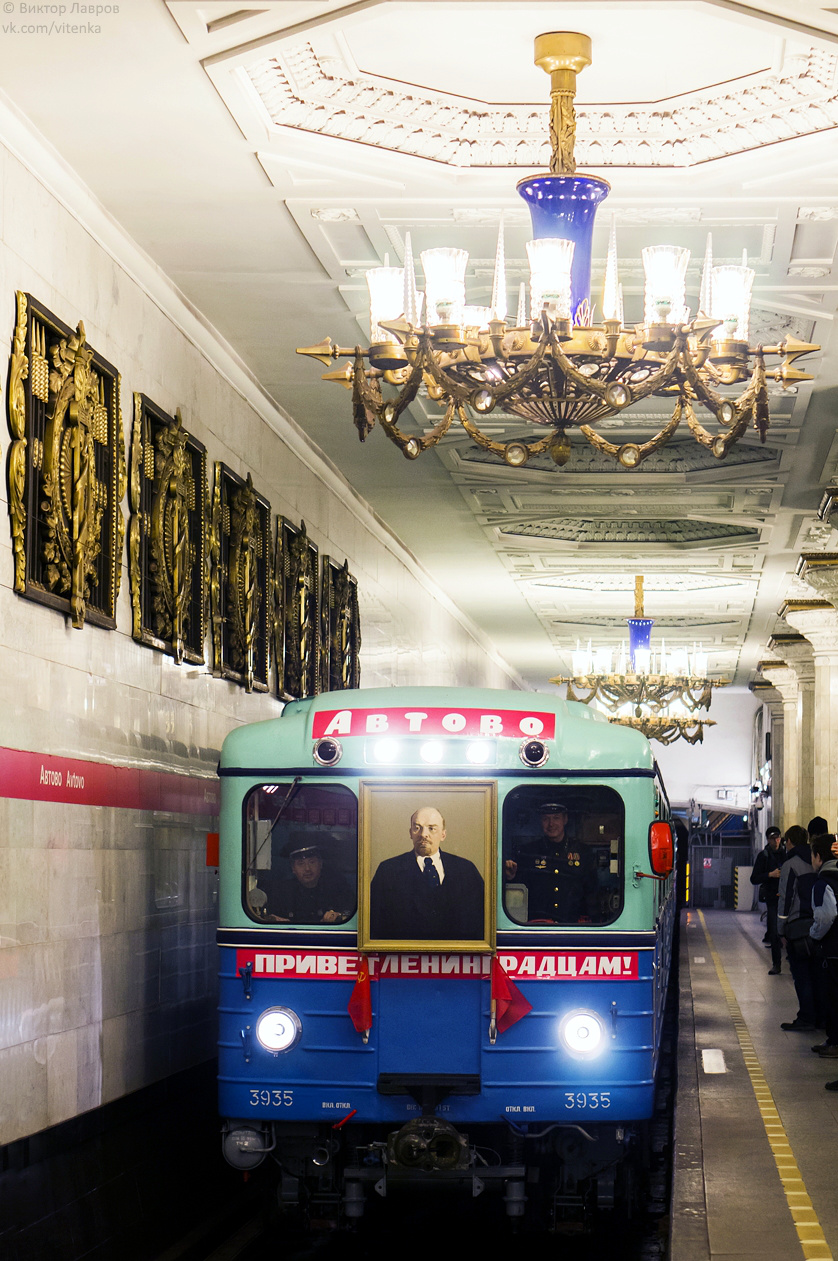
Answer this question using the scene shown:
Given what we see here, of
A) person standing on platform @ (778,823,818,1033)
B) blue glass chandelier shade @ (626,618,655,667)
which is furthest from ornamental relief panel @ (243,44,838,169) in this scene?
blue glass chandelier shade @ (626,618,655,667)

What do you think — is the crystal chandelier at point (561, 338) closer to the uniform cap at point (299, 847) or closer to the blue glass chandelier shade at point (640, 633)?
the uniform cap at point (299, 847)

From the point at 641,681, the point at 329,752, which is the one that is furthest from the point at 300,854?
the point at 641,681

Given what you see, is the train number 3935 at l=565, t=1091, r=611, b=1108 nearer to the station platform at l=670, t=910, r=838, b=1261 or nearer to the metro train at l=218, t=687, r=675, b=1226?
the metro train at l=218, t=687, r=675, b=1226

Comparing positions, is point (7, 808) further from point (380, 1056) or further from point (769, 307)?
point (769, 307)

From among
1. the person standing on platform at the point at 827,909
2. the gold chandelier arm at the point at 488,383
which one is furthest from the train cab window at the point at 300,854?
the person standing on platform at the point at 827,909

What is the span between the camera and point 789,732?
120 ft

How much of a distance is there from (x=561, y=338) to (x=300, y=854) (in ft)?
10.2

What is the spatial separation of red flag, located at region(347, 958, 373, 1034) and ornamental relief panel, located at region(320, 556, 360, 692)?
27.0ft

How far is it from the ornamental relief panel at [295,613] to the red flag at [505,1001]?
656 cm

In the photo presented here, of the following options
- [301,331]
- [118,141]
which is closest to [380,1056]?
[118,141]

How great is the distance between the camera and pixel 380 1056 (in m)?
8.27

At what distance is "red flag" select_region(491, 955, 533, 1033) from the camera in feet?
27.1

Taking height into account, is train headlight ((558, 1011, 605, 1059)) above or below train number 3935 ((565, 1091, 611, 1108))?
above

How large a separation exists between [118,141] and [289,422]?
21.1ft
